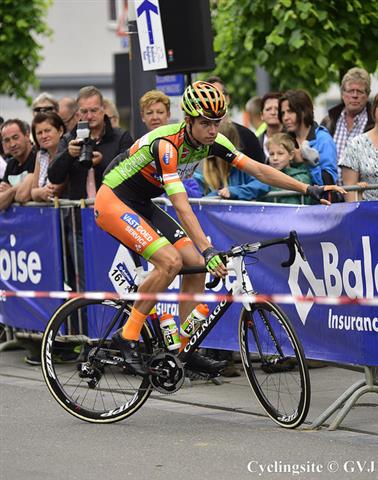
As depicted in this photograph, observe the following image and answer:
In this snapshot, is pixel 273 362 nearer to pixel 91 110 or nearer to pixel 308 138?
pixel 308 138

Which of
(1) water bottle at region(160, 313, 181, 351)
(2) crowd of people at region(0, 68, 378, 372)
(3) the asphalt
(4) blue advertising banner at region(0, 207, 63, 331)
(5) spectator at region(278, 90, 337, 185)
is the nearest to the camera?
(3) the asphalt

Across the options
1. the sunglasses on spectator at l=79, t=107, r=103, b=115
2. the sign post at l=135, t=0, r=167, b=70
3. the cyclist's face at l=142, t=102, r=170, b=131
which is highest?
the sign post at l=135, t=0, r=167, b=70

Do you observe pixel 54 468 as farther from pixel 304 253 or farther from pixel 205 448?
pixel 304 253

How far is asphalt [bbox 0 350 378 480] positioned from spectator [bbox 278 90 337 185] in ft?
6.39

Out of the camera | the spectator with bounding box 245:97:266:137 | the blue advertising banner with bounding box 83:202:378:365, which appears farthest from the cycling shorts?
the spectator with bounding box 245:97:266:137

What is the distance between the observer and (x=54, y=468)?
282 inches

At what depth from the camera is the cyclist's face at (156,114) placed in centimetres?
1105

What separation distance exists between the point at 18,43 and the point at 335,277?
16.5 meters

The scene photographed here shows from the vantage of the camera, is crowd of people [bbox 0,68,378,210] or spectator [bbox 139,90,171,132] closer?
crowd of people [bbox 0,68,378,210]

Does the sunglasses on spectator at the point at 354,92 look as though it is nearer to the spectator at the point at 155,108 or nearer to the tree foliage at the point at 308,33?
the spectator at the point at 155,108

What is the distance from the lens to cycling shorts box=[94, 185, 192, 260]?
8.43 meters

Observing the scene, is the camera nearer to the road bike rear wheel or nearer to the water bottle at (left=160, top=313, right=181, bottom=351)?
the water bottle at (left=160, top=313, right=181, bottom=351)

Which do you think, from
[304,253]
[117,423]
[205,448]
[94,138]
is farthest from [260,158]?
[205,448]

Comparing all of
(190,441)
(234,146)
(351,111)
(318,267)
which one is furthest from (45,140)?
(190,441)
